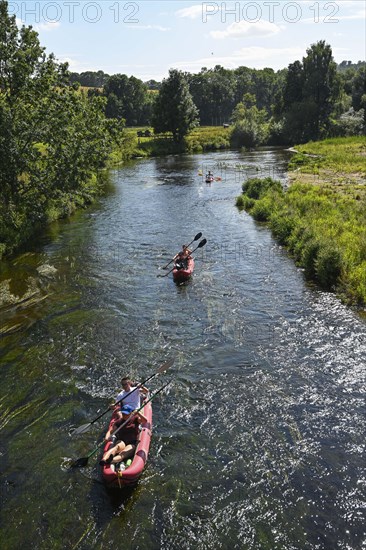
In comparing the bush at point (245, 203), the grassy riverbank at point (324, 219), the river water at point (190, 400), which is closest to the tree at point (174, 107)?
the grassy riverbank at point (324, 219)

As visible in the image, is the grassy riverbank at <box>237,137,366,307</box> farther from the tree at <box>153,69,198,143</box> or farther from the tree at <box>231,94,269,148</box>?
the tree at <box>231,94,269,148</box>

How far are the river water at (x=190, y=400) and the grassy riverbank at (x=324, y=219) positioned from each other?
115 cm

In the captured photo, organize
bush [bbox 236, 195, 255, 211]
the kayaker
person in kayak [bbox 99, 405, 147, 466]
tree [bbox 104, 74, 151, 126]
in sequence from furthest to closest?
tree [bbox 104, 74, 151, 126]
bush [bbox 236, 195, 255, 211]
the kayaker
person in kayak [bbox 99, 405, 147, 466]

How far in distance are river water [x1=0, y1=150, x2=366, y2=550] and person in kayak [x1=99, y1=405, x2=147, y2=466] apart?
2.10 ft

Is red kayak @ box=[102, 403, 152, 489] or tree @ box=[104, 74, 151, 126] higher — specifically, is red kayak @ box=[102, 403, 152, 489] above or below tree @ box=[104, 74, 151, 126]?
below

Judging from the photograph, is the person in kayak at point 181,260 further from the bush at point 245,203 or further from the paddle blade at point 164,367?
the bush at point 245,203

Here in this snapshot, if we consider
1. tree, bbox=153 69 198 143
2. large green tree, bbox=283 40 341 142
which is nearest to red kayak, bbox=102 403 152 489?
tree, bbox=153 69 198 143

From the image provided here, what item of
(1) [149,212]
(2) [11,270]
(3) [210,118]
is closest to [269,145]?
(3) [210,118]

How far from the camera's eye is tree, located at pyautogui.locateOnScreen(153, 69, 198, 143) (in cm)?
7975

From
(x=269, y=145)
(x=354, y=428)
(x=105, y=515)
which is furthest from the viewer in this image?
(x=269, y=145)

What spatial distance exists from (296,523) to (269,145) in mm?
86798

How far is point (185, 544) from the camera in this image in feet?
28.6

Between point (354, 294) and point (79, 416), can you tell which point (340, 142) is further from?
point (79, 416)

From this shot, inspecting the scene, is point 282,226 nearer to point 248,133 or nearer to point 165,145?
point 165,145
